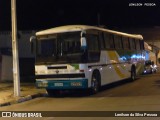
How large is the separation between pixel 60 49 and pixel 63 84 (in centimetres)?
155

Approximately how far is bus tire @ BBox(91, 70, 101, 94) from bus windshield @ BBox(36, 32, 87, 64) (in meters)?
1.35

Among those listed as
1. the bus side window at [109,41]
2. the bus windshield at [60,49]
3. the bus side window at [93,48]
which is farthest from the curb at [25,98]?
the bus side window at [109,41]

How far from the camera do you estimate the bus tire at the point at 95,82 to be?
19.8 meters

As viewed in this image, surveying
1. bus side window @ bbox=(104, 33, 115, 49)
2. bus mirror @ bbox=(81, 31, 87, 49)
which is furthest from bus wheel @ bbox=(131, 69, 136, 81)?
bus mirror @ bbox=(81, 31, 87, 49)

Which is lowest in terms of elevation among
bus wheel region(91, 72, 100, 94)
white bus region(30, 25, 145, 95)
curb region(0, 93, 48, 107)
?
curb region(0, 93, 48, 107)

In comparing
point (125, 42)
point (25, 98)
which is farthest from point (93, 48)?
point (125, 42)

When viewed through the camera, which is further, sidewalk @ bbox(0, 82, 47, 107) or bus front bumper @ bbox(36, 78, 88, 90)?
bus front bumper @ bbox(36, 78, 88, 90)

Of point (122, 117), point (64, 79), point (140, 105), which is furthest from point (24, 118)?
point (64, 79)

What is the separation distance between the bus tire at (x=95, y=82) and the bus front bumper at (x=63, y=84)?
2.47 feet

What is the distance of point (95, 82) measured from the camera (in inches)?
789

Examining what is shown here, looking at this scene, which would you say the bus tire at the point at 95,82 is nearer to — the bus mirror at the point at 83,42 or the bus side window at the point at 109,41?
the bus mirror at the point at 83,42

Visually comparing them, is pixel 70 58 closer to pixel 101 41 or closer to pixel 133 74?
pixel 101 41

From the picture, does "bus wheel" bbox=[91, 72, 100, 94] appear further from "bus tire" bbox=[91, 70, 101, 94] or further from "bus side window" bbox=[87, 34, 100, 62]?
"bus side window" bbox=[87, 34, 100, 62]

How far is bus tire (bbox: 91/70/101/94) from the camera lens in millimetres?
19828
